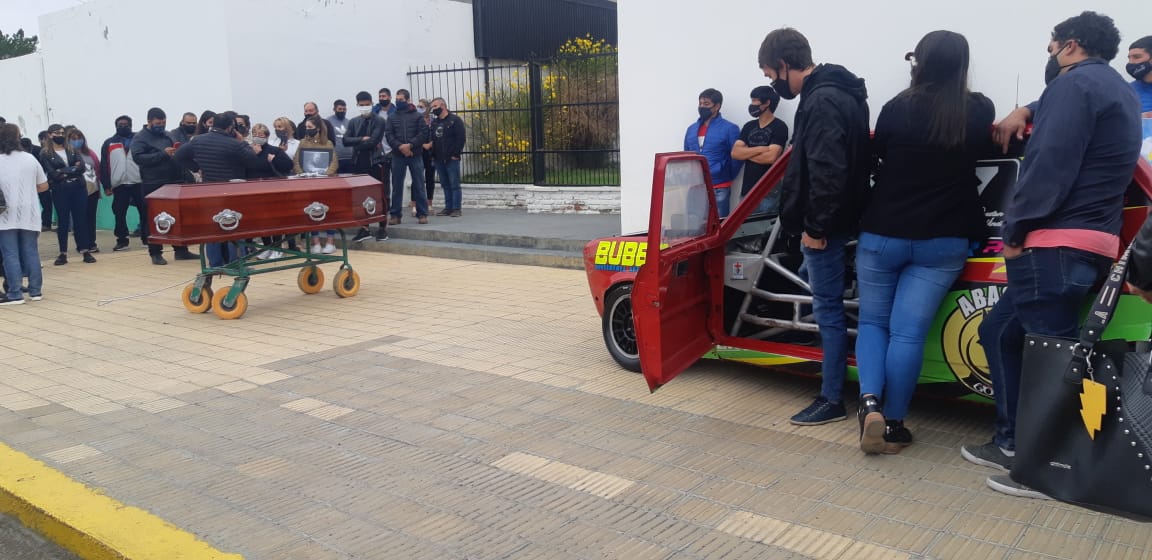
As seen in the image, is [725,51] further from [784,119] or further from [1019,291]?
[1019,291]

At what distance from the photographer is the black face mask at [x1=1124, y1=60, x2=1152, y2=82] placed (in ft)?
21.0

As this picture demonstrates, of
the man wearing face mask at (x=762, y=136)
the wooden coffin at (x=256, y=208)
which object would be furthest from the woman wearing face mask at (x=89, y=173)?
the man wearing face mask at (x=762, y=136)

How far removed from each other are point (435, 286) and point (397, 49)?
8100mm

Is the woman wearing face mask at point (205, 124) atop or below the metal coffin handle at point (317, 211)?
atop

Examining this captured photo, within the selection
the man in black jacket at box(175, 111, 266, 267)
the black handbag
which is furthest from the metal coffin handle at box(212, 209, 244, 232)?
the black handbag

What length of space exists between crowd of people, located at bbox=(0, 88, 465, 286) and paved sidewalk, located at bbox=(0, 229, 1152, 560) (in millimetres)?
2864

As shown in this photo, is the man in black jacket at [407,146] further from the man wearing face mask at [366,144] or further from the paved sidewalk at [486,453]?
the paved sidewalk at [486,453]

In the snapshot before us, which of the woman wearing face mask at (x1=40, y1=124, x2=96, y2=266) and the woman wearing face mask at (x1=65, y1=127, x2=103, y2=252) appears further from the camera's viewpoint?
the woman wearing face mask at (x1=65, y1=127, x2=103, y2=252)

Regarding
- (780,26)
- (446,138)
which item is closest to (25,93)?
(446,138)

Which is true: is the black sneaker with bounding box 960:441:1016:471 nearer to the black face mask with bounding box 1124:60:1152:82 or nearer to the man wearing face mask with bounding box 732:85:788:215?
the black face mask with bounding box 1124:60:1152:82

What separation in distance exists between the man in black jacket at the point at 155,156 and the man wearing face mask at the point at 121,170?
0.35 m

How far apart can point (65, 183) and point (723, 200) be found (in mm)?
8796

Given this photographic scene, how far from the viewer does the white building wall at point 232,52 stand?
14086 millimetres

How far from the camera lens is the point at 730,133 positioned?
8.62m
